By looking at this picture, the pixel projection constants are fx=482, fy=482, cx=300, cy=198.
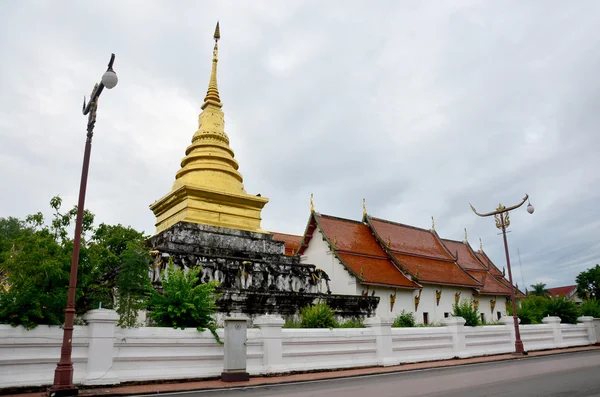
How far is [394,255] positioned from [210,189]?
35.9 ft

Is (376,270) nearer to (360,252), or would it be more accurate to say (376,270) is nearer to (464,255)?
(360,252)

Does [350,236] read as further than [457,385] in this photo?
Yes

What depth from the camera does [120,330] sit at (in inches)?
368

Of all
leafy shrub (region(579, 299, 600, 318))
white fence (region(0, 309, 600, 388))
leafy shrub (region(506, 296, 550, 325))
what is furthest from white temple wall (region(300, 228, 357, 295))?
leafy shrub (region(579, 299, 600, 318))

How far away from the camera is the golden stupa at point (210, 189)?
19203mm

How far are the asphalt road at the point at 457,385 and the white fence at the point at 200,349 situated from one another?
1.30 m

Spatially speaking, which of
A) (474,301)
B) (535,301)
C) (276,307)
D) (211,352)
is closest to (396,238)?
(474,301)

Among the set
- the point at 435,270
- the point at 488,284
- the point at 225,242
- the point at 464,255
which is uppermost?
the point at 464,255

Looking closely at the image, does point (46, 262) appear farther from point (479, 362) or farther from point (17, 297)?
point (479, 362)

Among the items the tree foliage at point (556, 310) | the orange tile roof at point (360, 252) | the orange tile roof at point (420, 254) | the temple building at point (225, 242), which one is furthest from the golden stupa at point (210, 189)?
the tree foliage at point (556, 310)

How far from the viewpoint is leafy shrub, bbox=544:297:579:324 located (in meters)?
21.0

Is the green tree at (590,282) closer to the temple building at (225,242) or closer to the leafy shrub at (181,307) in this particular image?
the temple building at (225,242)

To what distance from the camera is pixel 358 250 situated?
2434 cm

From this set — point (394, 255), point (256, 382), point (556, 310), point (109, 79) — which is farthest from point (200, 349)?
point (556, 310)
